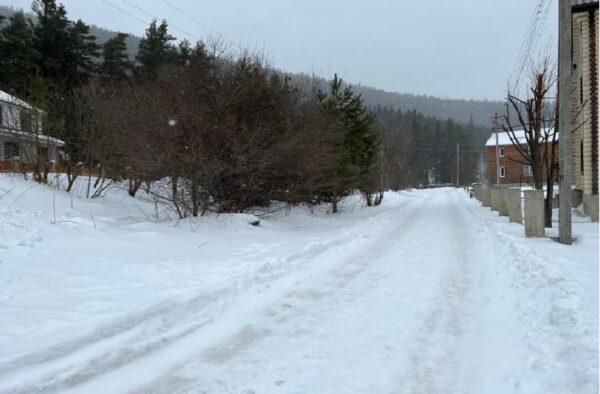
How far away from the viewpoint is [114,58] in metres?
45.3

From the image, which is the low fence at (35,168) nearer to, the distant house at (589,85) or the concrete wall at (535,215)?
the concrete wall at (535,215)

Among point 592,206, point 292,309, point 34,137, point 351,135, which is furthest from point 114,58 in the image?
point 292,309

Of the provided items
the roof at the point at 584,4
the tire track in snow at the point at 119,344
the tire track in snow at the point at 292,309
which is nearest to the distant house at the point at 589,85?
the roof at the point at 584,4

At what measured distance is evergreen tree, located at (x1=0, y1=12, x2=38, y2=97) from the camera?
A: 36.2 metres

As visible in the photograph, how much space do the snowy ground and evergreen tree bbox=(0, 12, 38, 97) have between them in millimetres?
31463

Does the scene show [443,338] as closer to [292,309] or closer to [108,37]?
[292,309]

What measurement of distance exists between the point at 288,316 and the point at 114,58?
45.8 meters

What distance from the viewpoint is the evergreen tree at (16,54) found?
119ft

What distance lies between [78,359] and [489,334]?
402cm

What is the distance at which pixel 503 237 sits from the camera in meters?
11.8

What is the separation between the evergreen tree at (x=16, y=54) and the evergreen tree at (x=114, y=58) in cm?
633

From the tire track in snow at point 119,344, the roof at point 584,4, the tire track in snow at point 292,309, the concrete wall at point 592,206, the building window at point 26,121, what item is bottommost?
the tire track in snow at point 292,309

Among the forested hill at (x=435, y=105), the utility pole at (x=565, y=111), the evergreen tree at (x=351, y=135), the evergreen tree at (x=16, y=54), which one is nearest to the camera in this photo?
the utility pole at (x=565, y=111)

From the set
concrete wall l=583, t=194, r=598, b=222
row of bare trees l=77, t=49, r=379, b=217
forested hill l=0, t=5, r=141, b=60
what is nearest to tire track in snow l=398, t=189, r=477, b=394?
row of bare trees l=77, t=49, r=379, b=217
